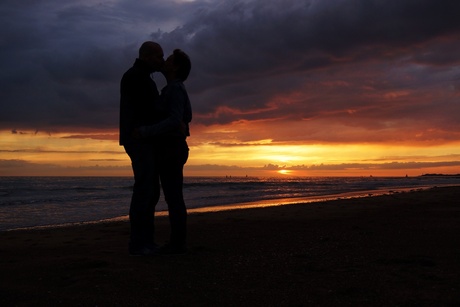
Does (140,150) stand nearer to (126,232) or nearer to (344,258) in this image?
(344,258)

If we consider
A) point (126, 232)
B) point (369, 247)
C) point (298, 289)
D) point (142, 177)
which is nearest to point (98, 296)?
point (298, 289)

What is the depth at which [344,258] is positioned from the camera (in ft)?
14.8

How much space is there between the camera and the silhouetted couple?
16.1 feet

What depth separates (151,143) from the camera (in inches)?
197

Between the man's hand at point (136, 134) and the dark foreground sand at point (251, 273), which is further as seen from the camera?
the man's hand at point (136, 134)

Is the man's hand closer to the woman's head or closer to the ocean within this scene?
the woman's head

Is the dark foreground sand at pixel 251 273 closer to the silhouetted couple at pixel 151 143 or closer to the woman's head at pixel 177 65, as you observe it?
the silhouetted couple at pixel 151 143

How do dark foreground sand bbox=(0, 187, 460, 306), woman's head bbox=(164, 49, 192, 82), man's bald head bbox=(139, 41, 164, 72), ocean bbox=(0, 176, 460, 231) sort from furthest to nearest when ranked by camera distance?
ocean bbox=(0, 176, 460, 231) → woman's head bbox=(164, 49, 192, 82) → man's bald head bbox=(139, 41, 164, 72) → dark foreground sand bbox=(0, 187, 460, 306)

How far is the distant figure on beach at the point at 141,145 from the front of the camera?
490 cm

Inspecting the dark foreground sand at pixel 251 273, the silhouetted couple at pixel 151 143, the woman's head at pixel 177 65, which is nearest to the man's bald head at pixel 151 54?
the silhouetted couple at pixel 151 143

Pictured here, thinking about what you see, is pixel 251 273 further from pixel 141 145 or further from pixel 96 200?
pixel 96 200

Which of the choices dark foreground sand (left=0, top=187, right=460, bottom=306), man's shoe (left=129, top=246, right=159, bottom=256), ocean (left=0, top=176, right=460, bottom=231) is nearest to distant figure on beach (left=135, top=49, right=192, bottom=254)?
man's shoe (left=129, top=246, right=159, bottom=256)

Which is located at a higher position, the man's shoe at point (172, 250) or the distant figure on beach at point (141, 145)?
the distant figure on beach at point (141, 145)

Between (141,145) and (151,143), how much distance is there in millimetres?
128
